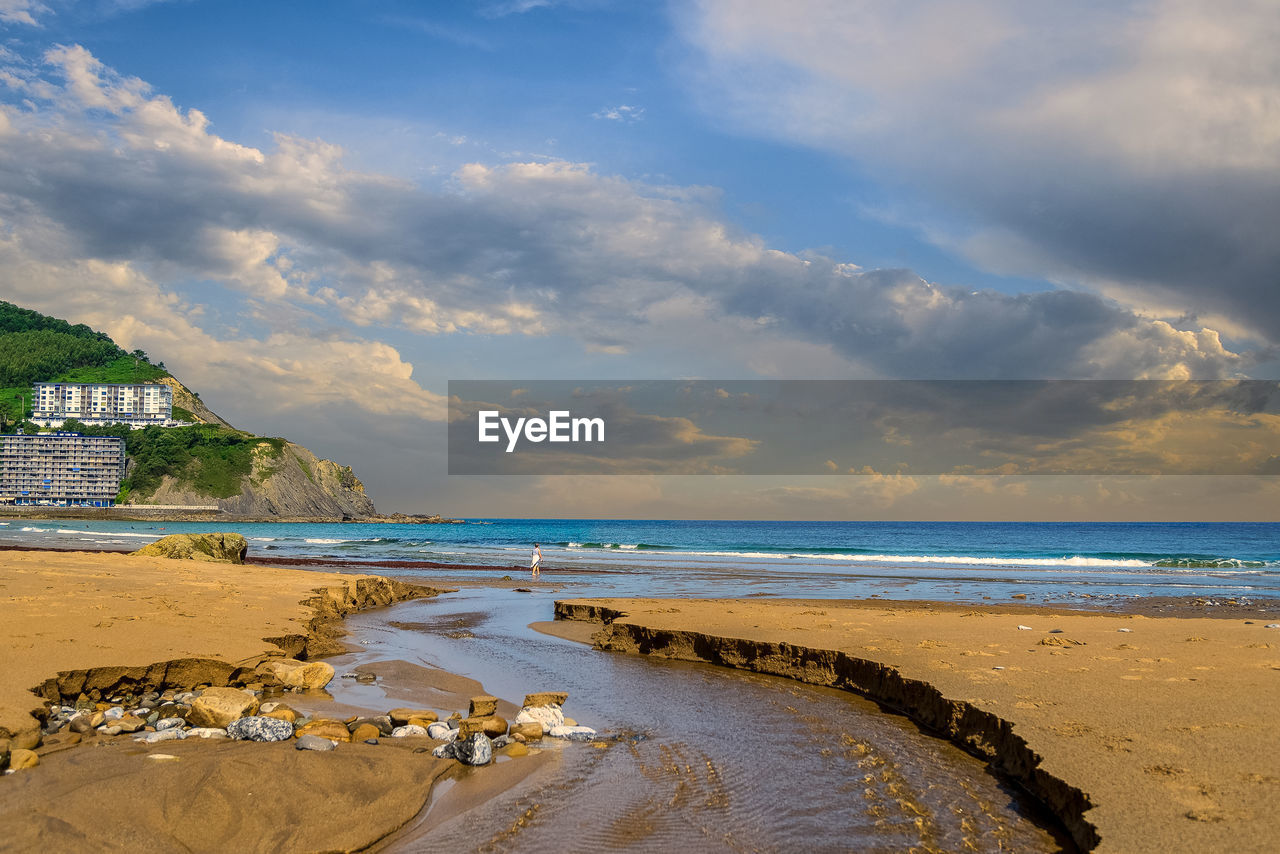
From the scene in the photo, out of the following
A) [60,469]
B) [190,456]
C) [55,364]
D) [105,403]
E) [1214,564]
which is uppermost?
[55,364]

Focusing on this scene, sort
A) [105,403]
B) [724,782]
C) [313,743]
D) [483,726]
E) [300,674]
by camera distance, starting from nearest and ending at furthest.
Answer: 1. [724,782]
2. [313,743]
3. [483,726]
4. [300,674]
5. [105,403]

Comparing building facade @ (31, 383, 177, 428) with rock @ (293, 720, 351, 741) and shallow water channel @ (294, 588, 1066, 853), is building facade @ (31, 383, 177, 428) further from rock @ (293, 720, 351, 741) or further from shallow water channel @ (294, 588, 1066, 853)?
rock @ (293, 720, 351, 741)

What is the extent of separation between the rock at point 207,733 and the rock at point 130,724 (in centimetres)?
57

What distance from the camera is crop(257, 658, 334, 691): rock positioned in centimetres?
896

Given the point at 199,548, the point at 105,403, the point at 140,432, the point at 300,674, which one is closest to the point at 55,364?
the point at 105,403

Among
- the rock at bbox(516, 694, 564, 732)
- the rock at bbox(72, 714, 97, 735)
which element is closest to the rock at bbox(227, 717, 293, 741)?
the rock at bbox(72, 714, 97, 735)

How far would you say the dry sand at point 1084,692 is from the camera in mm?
4668

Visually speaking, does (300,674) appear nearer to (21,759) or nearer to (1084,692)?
(21,759)

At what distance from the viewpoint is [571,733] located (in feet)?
24.1

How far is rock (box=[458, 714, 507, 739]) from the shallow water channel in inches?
22.3

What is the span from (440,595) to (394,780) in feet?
61.6

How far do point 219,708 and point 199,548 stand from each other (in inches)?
841

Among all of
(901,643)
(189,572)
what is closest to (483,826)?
(901,643)

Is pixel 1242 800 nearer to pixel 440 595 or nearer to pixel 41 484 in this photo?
pixel 440 595
